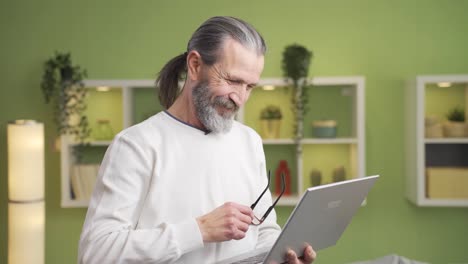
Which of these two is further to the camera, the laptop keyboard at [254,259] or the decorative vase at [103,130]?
the decorative vase at [103,130]

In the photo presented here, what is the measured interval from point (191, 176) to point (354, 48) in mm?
2928

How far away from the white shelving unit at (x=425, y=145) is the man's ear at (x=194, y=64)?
2.62 metres

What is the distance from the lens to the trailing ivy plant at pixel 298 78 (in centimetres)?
423

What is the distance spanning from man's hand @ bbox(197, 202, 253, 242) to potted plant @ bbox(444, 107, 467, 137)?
2.88 metres

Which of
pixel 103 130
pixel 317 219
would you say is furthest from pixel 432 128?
pixel 317 219

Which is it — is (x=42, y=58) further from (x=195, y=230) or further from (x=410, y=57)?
(x=195, y=230)

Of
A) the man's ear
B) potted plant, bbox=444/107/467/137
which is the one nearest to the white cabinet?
potted plant, bbox=444/107/467/137

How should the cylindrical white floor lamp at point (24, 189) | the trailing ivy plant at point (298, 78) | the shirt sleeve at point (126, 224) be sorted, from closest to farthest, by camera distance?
the shirt sleeve at point (126, 224) < the cylindrical white floor lamp at point (24, 189) < the trailing ivy plant at point (298, 78)

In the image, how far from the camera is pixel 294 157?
441 centimetres

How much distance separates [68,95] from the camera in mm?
4316

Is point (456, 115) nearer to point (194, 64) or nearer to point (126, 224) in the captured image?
point (194, 64)

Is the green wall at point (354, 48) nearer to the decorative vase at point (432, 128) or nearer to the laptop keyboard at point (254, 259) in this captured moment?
the decorative vase at point (432, 128)

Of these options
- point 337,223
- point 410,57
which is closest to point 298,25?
point 410,57

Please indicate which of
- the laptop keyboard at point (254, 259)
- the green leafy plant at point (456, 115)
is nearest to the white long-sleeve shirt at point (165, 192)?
the laptop keyboard at point (254, 259)
